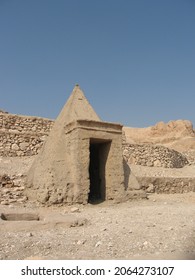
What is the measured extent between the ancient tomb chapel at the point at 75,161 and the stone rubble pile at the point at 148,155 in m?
7.81

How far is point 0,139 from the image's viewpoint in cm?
1426

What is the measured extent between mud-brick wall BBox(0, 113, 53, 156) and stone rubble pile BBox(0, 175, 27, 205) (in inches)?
165

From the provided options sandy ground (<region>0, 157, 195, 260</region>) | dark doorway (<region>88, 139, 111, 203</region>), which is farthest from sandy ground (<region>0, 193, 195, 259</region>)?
dark doorway (<region>88, 139, 111, 203</region>)

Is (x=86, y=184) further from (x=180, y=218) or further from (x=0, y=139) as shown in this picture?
(x=0, y=139)

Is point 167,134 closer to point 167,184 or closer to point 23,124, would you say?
point 167,184

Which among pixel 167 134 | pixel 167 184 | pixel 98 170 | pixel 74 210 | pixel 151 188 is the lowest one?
pixel 74 210

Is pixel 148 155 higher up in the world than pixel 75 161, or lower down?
higher up

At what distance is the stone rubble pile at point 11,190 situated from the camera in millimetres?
9007

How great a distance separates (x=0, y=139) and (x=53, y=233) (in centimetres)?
981

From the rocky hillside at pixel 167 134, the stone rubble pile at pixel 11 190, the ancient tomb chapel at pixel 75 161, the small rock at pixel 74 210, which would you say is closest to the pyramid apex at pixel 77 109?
the ancient tomb chapel at pixel 75 161

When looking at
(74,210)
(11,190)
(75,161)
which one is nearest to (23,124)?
(11,190)

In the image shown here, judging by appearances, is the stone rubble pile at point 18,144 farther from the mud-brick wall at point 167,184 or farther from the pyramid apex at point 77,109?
the mud-brick wall at point 167,184

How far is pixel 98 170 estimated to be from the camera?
11.0 metres

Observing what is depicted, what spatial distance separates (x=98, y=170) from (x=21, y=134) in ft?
18.4
